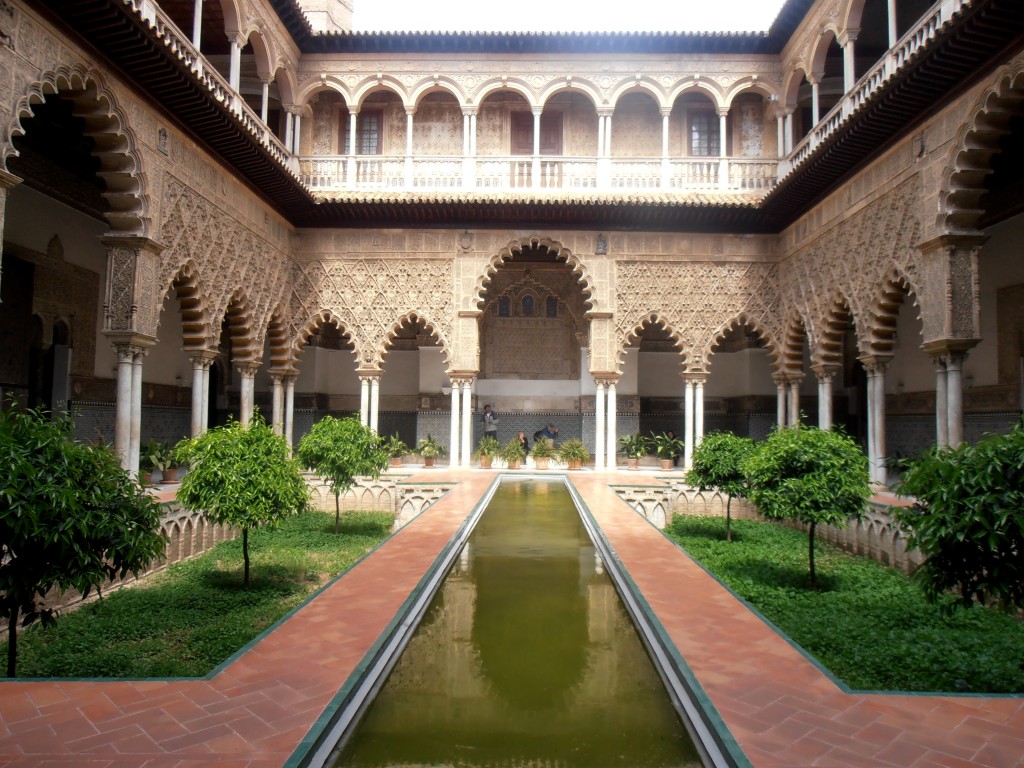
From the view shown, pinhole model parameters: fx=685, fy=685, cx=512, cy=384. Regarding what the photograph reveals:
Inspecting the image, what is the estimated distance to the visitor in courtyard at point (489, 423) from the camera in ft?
59.6

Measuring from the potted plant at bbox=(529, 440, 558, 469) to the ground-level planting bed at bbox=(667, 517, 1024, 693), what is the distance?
22.6 ft

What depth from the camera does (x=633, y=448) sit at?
644 inches

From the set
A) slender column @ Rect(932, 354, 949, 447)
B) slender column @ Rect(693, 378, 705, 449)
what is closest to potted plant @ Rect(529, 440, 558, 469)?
slender column @ Rect(693, 378, 705, 449)

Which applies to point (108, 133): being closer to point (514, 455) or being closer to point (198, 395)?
point (198, 395)

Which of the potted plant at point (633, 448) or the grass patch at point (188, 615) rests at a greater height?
the potted plant at point (633, 448)

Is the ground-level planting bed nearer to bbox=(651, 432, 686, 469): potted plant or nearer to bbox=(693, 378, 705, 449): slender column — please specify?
bbox=(693, 378, 705, 449): slender column

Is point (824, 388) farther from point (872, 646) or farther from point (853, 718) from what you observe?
point (853, 718)

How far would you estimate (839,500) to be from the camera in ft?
22.5

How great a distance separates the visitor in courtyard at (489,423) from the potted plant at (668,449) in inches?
166

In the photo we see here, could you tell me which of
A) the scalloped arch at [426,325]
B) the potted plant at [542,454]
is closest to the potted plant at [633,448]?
the potted plant at [542,454]

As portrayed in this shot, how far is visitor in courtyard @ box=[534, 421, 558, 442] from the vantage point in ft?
59.1

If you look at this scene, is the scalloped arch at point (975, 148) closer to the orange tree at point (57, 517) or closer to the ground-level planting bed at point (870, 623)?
the ground-level planting bed at point (870, 623)

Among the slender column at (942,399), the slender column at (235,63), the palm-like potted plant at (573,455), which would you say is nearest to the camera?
the slender column at (942,399)

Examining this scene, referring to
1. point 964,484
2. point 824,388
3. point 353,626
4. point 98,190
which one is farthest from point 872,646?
point 98,190
